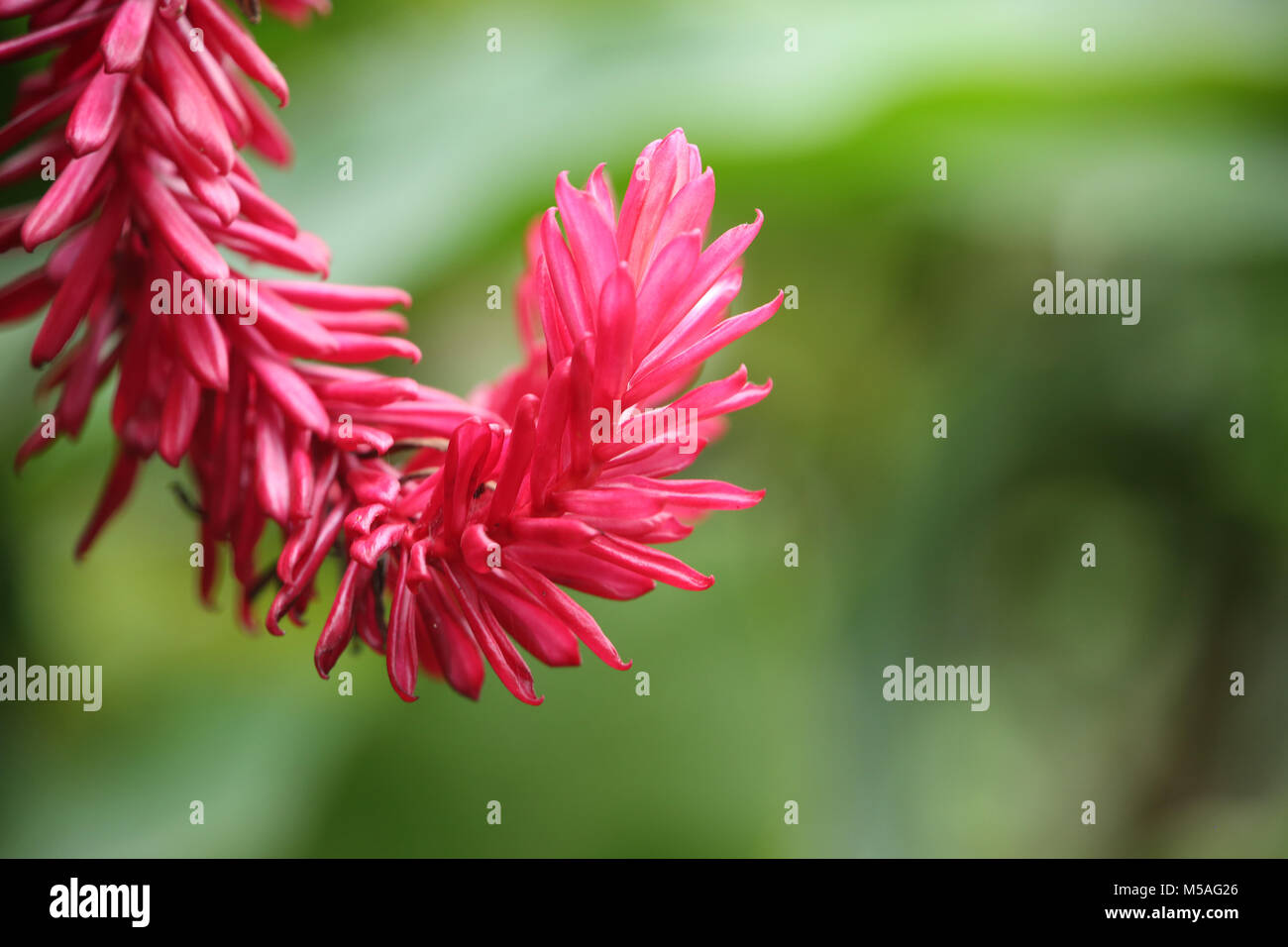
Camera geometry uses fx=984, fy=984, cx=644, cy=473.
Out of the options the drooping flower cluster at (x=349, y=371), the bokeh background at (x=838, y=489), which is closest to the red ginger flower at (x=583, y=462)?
the drooping flower cluster at (x=349, y=371)

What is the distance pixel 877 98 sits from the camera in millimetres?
1070

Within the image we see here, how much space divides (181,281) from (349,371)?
0.08 metres

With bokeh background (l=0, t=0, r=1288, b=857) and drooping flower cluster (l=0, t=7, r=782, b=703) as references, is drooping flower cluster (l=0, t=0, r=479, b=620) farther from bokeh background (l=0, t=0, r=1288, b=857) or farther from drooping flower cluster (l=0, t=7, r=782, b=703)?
bokeh background (l=0, t=0, r=1288, b=857)

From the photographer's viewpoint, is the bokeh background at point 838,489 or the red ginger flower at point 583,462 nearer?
the red ginger flower at point 583,462

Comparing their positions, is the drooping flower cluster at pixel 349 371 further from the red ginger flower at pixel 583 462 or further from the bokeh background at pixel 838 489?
the bokeh background at pixel 838 489

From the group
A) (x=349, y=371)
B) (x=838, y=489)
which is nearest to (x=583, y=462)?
(x=349, y=371)

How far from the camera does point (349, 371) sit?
450 millimetres

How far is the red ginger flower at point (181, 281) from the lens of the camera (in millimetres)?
378

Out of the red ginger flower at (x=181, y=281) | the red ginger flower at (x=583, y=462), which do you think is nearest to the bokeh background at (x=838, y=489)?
the red ginger flower at (x=181, y=281)

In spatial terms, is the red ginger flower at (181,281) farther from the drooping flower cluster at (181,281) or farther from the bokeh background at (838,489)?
the bokeh background at (838,489)

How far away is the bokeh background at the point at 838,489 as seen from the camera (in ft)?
3.52

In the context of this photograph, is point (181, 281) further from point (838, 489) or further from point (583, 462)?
point (838, 489)

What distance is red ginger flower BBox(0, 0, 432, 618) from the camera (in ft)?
1.24

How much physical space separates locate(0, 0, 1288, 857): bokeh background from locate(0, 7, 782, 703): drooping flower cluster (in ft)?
1.85
